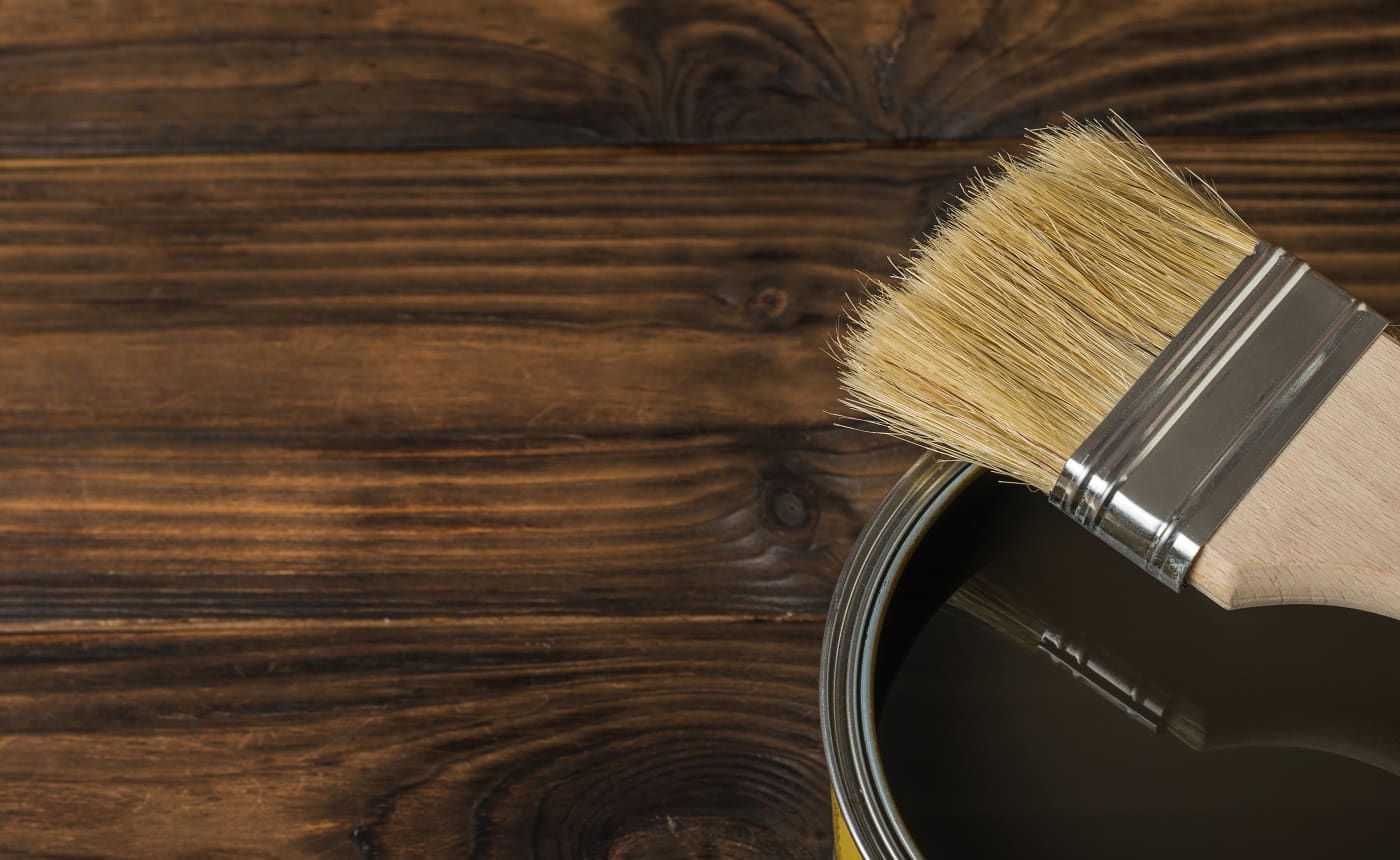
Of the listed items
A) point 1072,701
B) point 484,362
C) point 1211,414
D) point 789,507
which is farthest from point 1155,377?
point 484,362

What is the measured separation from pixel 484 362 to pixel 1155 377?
1.34 feet

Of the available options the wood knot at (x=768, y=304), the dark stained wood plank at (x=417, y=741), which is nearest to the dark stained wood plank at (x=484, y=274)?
the wood knot at (x=768, y=304)

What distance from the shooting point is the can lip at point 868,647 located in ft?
1.72

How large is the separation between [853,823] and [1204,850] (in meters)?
0.14

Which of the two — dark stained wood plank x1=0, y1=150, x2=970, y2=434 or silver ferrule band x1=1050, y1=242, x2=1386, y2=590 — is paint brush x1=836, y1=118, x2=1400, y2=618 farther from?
dark stained wood plank x1=0, y1=150, x2=970, y2=434

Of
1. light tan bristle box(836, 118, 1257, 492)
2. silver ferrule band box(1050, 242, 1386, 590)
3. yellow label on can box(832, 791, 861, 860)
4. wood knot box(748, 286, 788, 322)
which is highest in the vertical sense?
wood knot box(748, 286, 788, 322)

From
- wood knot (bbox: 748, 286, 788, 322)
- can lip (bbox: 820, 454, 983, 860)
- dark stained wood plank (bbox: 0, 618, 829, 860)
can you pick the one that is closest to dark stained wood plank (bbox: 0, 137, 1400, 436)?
wood knot (bbox: 748, 286, 788, 322)

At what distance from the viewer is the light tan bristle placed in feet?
1.85

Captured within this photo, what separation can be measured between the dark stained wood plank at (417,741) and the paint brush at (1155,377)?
0.22 meters

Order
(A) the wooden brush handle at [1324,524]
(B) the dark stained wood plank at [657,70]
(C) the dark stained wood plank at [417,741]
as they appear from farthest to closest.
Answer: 1. (B) the dark stained wood plank at [657,70]
2. (C) the dark stained wood plank at [417,741]
3. (A) the wooden brush handle at [1324,524]

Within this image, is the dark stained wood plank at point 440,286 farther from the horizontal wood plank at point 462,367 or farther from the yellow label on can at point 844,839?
the yellow label on can at point 844,839

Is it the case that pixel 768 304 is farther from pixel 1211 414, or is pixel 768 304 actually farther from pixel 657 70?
Result: pixel 1211 414

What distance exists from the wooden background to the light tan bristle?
212mm

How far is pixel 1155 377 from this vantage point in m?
0.55
